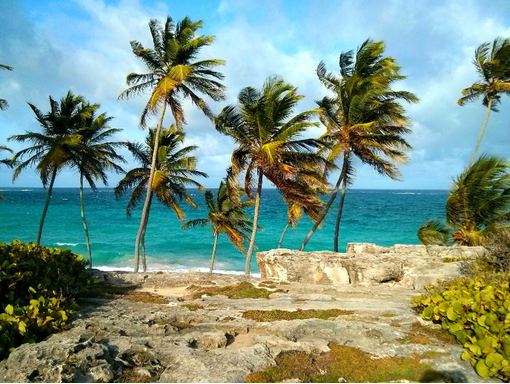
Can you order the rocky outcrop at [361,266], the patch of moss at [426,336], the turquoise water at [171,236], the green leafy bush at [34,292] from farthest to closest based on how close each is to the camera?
the turquoise water at [171,236], the rocky outcrop at [361,266], the patch of moss at [426,336], the green leafy bush at [34,292]

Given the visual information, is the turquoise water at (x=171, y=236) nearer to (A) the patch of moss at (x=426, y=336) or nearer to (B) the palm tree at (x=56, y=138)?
(B) the palm tree at (x=56, y=138)

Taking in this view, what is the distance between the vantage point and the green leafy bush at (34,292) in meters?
5.86

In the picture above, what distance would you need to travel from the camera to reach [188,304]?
939 cm

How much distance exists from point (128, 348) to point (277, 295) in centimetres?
556

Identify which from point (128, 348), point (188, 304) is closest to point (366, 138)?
point (188, 304)

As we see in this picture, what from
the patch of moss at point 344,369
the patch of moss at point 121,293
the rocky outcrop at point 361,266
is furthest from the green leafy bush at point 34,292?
the rocky outcrop at point 361,266

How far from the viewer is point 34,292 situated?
7.46 metres

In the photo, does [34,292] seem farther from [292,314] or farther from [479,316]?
[479,316]

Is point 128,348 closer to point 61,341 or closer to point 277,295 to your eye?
point 61,341

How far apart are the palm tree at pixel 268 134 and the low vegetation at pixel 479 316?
735 centimetres

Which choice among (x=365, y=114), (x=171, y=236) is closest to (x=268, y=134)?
(x=365, y=114)

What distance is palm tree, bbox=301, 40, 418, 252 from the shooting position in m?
16.0

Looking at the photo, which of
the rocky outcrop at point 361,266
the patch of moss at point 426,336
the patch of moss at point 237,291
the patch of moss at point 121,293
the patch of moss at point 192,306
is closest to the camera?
the patch of moss at point 426,336

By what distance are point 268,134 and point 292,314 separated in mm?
7879
